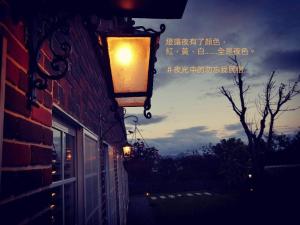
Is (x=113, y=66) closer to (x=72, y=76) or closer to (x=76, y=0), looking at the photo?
(x=72, y=76)

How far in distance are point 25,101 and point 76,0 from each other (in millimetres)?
449

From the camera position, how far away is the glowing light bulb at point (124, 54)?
1.71 meters

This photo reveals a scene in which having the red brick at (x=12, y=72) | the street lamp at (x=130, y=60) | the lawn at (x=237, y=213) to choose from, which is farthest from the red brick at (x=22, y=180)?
the lawn at (x=237, y=213)

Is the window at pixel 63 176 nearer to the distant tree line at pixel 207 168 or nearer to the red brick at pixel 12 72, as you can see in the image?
the red brick at pixel 12 72

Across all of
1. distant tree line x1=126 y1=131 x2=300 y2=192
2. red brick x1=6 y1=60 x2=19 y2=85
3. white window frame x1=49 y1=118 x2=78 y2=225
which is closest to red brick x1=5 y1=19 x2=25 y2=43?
red brick x1=6 y1=60 x2=19 y2=85

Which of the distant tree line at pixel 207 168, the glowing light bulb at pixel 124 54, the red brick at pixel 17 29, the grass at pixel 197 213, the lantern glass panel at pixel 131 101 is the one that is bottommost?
the grass at pixel 197 213

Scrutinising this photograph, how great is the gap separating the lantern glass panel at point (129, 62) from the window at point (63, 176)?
1.70ft

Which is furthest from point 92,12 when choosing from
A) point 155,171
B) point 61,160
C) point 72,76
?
point 155,171

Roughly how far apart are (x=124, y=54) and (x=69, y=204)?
1.34 metres

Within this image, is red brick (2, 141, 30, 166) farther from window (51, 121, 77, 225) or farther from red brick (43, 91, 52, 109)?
window (51, 121, 77, 225)

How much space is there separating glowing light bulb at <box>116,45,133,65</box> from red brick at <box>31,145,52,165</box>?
0.65 meters

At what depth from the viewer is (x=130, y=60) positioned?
5.71ft

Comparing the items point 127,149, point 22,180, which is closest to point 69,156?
point 22,180

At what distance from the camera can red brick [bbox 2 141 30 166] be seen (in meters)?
0.99
